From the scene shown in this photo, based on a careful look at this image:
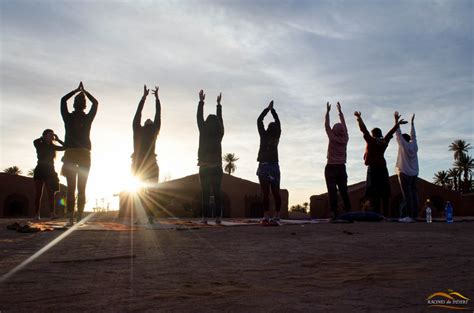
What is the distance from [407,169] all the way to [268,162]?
3.02m

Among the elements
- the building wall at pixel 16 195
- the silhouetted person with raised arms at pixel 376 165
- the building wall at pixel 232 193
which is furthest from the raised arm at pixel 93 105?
the building wall at pixel 16 195

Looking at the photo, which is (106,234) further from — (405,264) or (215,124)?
(405,264)

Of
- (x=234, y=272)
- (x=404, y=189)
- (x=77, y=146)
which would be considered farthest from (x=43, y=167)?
(x=404, y=189)

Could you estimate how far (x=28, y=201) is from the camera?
89.9 ft

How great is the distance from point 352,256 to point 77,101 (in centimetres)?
488

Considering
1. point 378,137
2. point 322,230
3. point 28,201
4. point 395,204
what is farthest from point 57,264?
point 395,204

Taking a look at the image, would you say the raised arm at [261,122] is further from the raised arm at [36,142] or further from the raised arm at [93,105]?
the raised arm at [36,142]

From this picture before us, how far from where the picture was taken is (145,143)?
793cm

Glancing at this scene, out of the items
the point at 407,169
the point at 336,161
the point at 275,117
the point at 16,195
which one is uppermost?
the point at 275,117

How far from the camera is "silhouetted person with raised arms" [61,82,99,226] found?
22.1 ft

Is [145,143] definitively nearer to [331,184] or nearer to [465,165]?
[331,184]

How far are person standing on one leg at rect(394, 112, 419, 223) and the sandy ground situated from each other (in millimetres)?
3250

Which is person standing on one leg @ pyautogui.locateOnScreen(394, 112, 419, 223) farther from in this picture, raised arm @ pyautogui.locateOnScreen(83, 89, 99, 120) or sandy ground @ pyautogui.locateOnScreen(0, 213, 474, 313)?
raised arm @ pyautogui.locateOnScreen(83, 89, 99, 120)

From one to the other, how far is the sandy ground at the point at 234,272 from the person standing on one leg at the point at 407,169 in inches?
128
